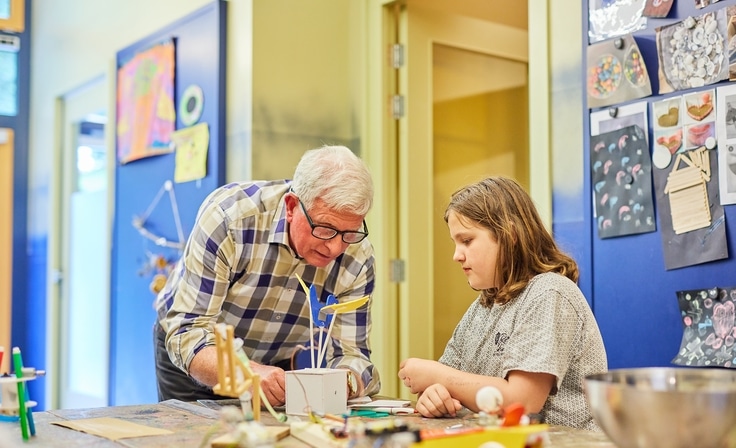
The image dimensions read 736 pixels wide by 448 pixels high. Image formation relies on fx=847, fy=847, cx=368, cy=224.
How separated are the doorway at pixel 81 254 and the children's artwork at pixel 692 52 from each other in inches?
120

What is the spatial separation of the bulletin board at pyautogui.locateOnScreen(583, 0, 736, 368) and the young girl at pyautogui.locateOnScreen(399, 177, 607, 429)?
559 mm

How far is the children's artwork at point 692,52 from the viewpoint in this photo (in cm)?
208

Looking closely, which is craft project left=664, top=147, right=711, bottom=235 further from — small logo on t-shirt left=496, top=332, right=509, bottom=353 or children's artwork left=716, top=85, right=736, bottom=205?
small logo on t-shirt left=496, top=332, right=509, bottom=353

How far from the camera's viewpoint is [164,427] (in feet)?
4.81

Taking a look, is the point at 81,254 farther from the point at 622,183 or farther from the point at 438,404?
the point at 438,404

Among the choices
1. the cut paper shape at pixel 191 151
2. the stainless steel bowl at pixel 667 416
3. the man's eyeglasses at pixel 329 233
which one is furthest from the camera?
the cut paper shape at pixel 191 151

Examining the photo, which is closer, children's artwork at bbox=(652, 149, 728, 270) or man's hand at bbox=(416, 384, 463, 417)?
man's hand at bbox=(416, 384, 463, 417)

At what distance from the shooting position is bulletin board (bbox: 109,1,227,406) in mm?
3445

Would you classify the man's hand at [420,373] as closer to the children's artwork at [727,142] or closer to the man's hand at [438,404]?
the man's hand at [438,404]

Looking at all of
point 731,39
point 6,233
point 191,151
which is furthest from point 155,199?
point 731,39

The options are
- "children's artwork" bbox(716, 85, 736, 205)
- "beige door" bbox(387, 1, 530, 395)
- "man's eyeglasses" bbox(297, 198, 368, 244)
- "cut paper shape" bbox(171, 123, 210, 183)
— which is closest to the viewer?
"man's eyeglasses" bbox(297, 198, 368, 244)

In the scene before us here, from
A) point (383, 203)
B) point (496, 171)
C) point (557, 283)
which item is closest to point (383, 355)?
point (383, 203)

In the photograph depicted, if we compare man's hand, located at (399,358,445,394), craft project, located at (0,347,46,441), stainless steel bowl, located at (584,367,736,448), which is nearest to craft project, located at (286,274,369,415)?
man's hand, located at (399,358,445,394)

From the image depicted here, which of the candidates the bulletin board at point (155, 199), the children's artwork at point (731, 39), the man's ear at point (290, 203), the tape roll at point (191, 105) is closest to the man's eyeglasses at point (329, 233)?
the man's ear at point (290, 203)
